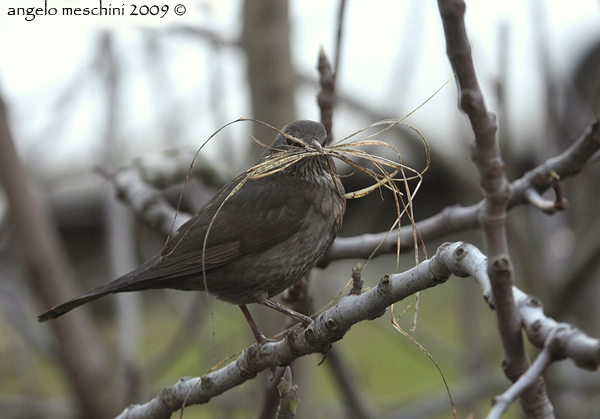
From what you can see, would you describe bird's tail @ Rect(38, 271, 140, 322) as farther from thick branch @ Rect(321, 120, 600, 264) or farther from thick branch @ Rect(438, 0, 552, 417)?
thick branch @ Rect(438, 0, 552, 417)

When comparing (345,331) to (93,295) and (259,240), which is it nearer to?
(259,240)

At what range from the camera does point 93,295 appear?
2.34 metres

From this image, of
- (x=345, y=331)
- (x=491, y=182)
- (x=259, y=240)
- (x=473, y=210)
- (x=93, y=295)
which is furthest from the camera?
(x=259, y=240)

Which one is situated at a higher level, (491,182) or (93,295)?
(491,182)

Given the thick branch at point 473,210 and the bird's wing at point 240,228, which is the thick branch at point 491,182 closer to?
the thick branch at point 473,210

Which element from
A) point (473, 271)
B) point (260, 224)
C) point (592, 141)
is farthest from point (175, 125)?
point (473, 271)

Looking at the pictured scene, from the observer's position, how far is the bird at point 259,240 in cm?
250

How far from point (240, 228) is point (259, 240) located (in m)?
0.12

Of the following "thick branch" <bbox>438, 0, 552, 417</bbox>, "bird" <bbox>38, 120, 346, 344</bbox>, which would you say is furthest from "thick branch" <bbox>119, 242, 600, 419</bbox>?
"bird" <bbox>38, 120, 346, 344</bbox>

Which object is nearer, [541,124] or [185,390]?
[185,390]

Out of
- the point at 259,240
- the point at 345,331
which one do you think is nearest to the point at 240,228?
the point at 259,240

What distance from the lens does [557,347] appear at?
1050 mm

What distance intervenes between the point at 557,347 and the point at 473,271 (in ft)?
0.85

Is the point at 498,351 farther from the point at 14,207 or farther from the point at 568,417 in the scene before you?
the point at 14,207
